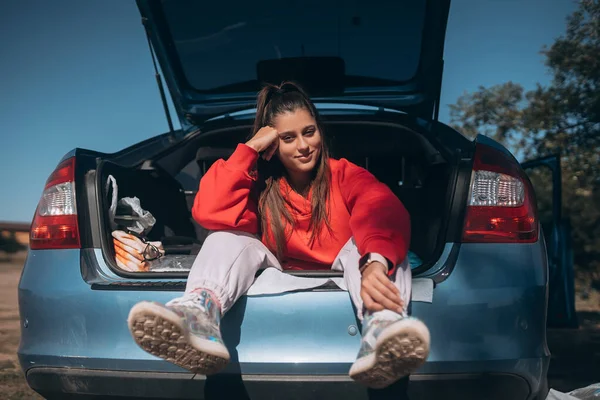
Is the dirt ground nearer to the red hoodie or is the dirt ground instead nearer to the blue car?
the blue car

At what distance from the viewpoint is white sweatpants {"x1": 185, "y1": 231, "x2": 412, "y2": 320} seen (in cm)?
153

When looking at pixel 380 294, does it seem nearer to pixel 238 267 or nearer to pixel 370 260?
pixel 370 260

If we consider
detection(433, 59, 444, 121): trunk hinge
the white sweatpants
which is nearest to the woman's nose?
the white sweatpants

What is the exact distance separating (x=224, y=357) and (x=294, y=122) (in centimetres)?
96

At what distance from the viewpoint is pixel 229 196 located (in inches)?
71.0

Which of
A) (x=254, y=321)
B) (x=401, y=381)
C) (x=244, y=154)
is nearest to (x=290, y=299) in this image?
(x=254, y=321)

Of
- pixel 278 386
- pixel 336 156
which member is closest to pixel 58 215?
pixel 278 386

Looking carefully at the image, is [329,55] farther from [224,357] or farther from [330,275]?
[224,357]

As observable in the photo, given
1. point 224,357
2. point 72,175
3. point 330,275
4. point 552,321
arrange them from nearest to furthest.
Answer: point 224,357 → point 330,275 → point 72,175 → point 552,321

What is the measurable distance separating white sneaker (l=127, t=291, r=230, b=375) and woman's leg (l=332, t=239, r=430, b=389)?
372 millimetres

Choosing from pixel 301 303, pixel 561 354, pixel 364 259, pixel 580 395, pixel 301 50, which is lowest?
pixel 561 354

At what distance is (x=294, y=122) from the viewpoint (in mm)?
2047

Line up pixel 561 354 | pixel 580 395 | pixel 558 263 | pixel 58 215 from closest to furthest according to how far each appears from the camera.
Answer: pixel 58 215
pixel 580 395
pixel 558 263
pixel 561 354

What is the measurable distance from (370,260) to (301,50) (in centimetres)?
178
